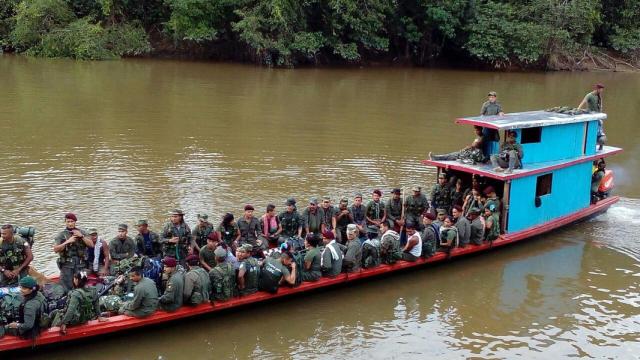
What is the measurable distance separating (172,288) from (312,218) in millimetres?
4010

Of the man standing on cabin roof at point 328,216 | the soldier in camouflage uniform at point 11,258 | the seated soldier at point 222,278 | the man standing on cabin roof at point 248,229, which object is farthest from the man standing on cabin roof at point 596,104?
the soldier in camouflage uniform at point 11,258

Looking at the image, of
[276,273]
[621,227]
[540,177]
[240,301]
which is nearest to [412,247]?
[276,273]

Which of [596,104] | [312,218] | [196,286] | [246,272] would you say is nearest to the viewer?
[196,286]

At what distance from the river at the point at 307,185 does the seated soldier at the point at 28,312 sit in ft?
1.87

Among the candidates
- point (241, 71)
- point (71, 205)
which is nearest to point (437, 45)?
point (241, 71)

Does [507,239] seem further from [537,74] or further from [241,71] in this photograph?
[537,74]

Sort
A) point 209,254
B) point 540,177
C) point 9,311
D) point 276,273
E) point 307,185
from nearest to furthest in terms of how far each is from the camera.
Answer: point 9,311 → point 276,273 → point 209,254 → point 540,177 → point 307,185

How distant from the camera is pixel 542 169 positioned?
553 inches

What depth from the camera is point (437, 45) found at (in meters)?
46.7

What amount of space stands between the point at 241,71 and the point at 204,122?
47.6ft

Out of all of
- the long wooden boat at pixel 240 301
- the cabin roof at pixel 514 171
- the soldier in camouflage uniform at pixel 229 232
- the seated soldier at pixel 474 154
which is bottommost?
the long wooden boat at pixel 240 301

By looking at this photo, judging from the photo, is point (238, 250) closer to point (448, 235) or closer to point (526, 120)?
point (448, 235)

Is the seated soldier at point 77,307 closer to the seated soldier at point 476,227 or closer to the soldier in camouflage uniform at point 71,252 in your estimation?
the soldier in camouflage uniform at point 71,252

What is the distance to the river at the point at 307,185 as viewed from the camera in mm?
10586
